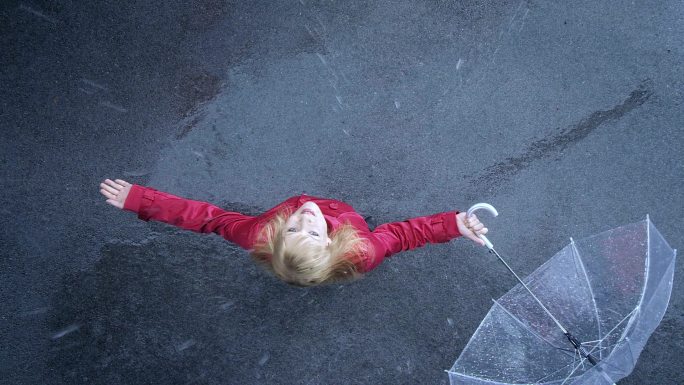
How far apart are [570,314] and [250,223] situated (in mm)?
1853

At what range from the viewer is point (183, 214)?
3.21m

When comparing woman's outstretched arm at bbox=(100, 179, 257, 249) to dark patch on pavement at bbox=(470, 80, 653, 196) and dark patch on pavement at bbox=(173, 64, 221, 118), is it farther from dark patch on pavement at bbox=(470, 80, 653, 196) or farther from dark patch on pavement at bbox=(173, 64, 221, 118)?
dark patch on pavement at bbox=(470, 80, 653, 196)

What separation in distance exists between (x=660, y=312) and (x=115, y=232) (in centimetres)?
348

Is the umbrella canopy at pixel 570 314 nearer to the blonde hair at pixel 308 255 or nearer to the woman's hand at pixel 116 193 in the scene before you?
the blonde hair at pixel 308 255

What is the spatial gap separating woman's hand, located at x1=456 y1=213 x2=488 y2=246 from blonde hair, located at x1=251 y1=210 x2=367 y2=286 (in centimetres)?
57

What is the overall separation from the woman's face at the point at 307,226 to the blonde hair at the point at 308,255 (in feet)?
0.11

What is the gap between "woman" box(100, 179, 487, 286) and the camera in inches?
112

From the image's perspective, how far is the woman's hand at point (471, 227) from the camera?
→ 3135 mm

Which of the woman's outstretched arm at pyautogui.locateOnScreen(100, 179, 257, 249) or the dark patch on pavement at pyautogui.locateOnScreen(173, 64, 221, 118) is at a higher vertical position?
the dark patch on pavement at pyautogui.locateOnScreen(173, 64, 221, 118)

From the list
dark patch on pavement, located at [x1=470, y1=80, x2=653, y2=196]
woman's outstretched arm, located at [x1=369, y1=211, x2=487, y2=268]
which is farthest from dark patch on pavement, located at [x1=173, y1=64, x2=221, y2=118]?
dark patch on pavement, located at [x1=470, y1=80, x2=653, y2=196]

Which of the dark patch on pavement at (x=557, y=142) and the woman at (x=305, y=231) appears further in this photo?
the dark patch on pavement at (x=557, y=142)

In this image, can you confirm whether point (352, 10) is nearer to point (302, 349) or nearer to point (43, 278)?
point (302, 349)

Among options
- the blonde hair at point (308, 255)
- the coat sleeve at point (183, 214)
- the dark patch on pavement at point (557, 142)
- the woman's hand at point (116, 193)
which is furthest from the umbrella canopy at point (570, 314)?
the woman's hand at point (116, 193)

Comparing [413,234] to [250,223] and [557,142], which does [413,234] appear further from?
[557,142]
